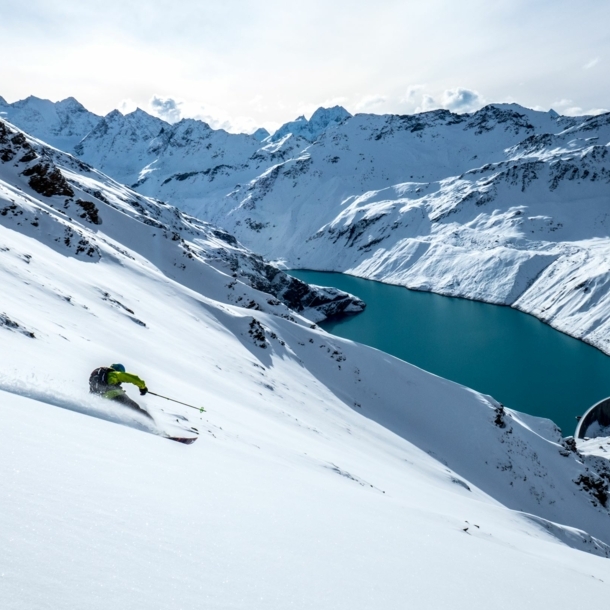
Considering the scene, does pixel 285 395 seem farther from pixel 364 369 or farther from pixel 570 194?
pixel 570 194

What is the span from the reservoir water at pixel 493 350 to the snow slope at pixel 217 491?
24.9m

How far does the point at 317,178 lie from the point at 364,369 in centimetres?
17505

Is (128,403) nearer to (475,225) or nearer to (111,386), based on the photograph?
(111,386)

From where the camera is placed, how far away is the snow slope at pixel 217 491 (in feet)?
10.2

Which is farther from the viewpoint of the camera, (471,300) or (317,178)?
(317,178)

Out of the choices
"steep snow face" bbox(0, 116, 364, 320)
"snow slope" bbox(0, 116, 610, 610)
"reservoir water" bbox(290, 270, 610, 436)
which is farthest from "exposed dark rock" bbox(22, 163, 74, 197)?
"reservoir water" bbox(290, 270, 610, 436)

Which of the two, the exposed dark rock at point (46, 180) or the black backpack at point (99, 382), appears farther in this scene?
the exposed dark rock at point (46, 180)

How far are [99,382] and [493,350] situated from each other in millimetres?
67789

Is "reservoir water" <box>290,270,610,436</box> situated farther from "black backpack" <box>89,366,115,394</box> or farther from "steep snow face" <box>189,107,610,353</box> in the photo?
"black backpack" <box>89,366,115,394</box>

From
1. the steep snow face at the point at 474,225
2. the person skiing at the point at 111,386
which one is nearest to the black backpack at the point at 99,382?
the person skiing at the point at 111,386

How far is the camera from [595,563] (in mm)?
11078

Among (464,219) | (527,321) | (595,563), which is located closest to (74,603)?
(595,563)

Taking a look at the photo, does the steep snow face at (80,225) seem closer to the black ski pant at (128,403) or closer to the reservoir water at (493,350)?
the black ski pant at (128,403)

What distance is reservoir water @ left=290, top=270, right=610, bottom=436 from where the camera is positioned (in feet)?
172
